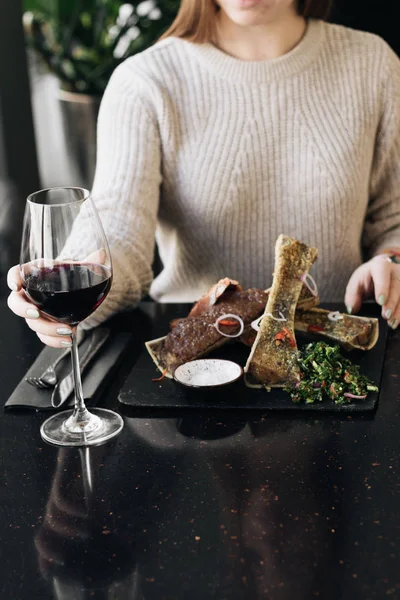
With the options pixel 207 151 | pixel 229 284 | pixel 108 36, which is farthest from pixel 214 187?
pixel 108 36

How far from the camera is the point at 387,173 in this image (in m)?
1.84

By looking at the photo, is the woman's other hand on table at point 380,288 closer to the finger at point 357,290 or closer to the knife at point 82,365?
the finger at point 357,290

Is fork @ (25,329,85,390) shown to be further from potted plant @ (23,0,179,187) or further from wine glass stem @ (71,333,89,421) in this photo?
potted plant @ (23,0,179,187)

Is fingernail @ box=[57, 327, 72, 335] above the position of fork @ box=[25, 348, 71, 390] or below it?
above

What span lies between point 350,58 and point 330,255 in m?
0.45

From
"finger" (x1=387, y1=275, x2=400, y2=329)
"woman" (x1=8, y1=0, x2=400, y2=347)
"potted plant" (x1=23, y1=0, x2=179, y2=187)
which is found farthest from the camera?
"potted plant" (x1=23, y1=0, x2=179, y2=187)

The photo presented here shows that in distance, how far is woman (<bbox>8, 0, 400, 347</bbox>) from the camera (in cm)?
171

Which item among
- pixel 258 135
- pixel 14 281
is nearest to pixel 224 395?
pixel 14 281

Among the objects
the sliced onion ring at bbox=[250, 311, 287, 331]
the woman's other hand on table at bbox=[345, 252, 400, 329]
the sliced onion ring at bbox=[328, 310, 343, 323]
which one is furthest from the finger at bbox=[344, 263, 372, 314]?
the sliced onion ring at bbox=[250, 311, 287, 331]

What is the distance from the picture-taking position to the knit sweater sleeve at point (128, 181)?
5.02ft

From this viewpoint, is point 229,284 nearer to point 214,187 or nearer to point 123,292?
point 123,292

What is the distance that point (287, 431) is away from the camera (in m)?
1.02

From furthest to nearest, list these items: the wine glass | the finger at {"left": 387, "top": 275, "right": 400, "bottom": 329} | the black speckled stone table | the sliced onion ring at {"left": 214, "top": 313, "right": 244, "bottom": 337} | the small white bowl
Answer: the finger at {"left": 387, "top": 275, "right": 400, "bottom": 329} < the sliced onion ring at {"left": 214, "top": 313, "right": 244, "bottom": 337} < the small white bowl < the wine glass < the black speckled stone table

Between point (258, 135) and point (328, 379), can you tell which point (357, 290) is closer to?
point (328, 379)
